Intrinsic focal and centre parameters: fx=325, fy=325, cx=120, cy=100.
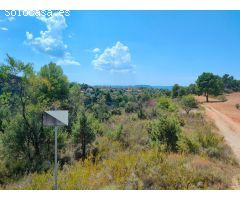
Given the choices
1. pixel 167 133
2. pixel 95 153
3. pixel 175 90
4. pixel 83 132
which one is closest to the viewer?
pixel 167 133

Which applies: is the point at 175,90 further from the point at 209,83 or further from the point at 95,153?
the point at 95,153

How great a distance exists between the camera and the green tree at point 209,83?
122 feet

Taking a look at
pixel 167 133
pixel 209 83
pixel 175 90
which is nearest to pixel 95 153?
pixel 167 133

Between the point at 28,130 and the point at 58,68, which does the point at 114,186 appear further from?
the point at 58,68

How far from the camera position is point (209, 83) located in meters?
37.2

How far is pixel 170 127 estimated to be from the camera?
1040 cm

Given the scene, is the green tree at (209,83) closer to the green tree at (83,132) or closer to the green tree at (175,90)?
the green tree at (175,90)

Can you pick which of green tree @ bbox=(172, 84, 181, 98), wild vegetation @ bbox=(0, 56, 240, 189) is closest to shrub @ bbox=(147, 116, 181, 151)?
wild vegetation @ bbox=(0, 56, 240, 189)

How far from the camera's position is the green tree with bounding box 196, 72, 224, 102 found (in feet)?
122

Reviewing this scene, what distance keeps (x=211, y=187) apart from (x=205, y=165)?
118 cm

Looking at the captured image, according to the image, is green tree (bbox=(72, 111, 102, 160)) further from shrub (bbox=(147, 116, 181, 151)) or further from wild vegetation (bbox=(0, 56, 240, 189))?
shrub (bbox=(147, 116, 181, 151))
